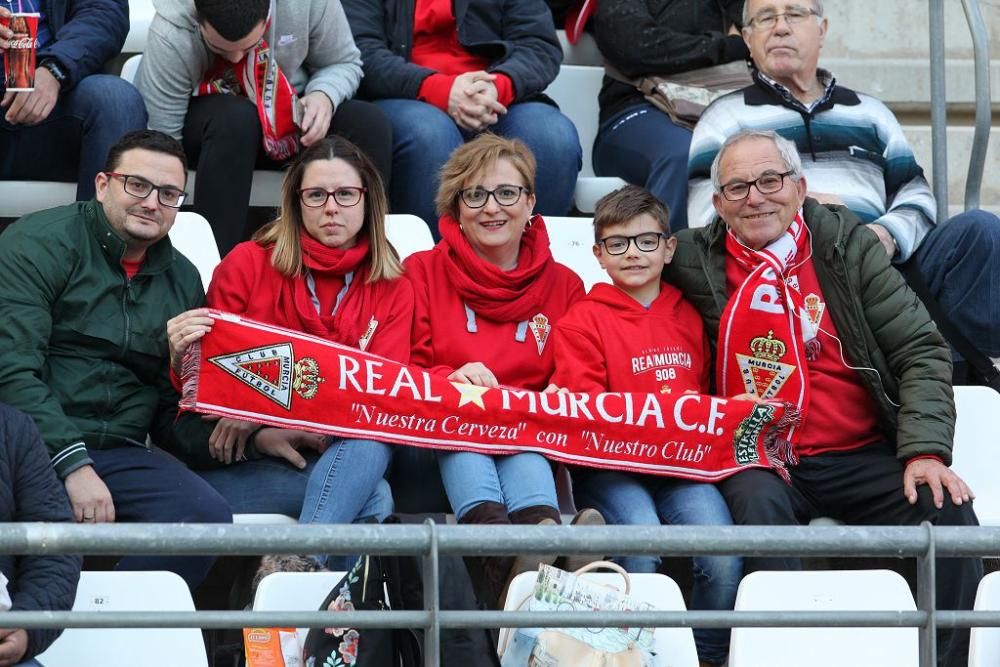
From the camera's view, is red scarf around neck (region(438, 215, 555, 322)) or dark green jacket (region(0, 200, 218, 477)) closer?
dark green jacket (region(0, 200, 218, 477))

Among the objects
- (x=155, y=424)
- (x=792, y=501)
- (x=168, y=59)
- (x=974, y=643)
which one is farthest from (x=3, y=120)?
(x=974, y=643)

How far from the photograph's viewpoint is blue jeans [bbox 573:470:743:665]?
3742 millimetres

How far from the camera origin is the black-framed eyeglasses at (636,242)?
414cm

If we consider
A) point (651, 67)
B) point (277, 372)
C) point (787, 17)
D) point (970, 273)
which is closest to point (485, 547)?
point (277, 372)

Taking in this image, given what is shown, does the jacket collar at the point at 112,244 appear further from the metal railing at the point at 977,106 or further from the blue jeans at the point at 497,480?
the metal railing at the point at 977,106

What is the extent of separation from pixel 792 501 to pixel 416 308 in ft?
3.55

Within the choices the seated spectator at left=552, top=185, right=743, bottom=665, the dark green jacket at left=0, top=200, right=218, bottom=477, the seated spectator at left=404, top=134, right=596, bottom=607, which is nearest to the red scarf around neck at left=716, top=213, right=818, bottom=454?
the seated spectator at left=552, top=185, right=743, bottom=665

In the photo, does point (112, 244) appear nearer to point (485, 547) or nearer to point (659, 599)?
point (659, 599)

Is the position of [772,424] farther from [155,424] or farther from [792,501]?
[155,424]

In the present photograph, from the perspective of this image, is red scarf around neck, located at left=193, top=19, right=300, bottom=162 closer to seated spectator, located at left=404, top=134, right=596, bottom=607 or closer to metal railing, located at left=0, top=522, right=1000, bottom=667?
seated spectator, located at left=404, top=134, right=596, bottom=607

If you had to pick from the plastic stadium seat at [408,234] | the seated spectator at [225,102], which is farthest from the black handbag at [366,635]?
the seated spectator at [225,102]

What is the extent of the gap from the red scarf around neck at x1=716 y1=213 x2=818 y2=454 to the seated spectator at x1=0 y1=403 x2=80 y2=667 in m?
1.70

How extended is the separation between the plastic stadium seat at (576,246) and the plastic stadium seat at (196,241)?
3.33 ft

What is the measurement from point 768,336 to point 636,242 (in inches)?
16.3
